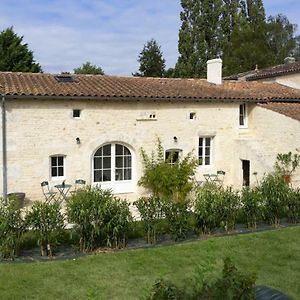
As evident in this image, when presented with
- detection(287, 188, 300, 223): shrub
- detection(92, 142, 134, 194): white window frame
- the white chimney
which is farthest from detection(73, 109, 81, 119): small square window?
the white chimney

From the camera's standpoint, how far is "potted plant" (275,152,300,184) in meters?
18.1

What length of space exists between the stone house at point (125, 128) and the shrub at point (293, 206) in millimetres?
5397

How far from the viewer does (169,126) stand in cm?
1866

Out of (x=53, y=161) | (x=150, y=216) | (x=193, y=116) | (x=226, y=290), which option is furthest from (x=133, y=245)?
(x=193, y=116)

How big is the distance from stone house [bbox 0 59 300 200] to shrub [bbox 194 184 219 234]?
6.54m

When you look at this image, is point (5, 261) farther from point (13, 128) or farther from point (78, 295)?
point (13, 128)

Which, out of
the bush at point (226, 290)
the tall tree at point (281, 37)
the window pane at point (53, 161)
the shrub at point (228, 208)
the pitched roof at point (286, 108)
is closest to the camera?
the bush at point (226, 290)

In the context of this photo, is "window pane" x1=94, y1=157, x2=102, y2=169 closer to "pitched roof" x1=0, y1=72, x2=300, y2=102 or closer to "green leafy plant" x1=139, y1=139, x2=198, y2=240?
"green leafy plant" x1=139, y1=139, x2=198, y2=240

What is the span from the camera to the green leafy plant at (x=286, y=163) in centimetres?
1809

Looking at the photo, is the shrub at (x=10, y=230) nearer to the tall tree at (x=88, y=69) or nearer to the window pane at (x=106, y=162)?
the window pane at (x=106, y=162)

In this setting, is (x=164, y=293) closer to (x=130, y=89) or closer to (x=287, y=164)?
(x=130, y=89)

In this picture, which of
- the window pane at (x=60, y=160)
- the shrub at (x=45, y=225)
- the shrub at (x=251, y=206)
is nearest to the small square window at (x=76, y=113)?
the window pane at (x=60, y=160)

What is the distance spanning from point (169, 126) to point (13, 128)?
662 cm

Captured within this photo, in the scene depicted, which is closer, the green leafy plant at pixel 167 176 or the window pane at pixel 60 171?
the green leafy plant at pixel 167 176
